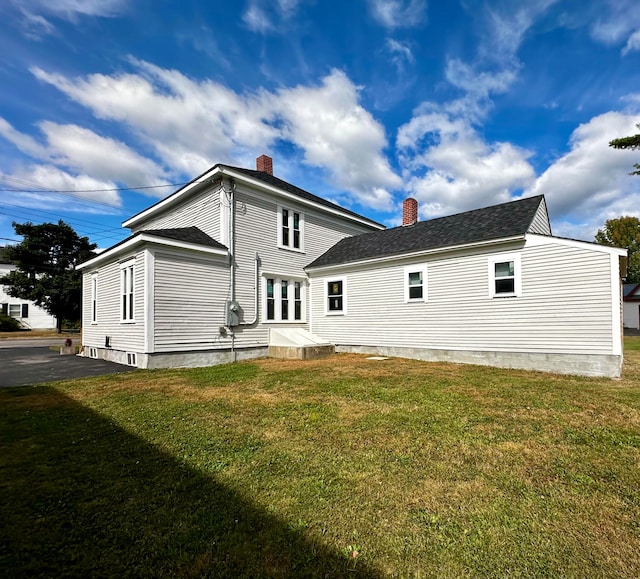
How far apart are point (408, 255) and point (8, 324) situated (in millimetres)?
40650

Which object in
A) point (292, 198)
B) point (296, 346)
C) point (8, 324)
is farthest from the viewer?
point (8, 324)

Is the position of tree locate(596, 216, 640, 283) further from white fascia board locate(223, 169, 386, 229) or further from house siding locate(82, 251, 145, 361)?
house siding locate(82, 251, 145, 361)

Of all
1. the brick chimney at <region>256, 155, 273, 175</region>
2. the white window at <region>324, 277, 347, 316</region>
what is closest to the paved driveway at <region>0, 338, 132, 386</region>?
the white window at <region>324, 277, 347, 316</region>

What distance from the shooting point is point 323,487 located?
323 cm

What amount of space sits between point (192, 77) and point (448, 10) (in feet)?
30.6

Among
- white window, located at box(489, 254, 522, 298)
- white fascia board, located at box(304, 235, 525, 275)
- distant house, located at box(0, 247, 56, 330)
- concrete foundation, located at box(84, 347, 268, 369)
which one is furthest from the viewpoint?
distant house, located at box(0, 247, 56, 330)

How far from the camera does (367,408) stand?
19.1 feet

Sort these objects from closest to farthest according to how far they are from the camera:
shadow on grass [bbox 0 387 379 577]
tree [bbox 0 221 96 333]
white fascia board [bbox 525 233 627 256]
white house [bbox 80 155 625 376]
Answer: shadow on grass [bbox 0 387 379 577] → white fascia board [bbox 525 233 627 256] → white house [bbox 80 155 625 376] → tree [bbox 0 221 96 333]

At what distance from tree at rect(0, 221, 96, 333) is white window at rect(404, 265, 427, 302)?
30.7m

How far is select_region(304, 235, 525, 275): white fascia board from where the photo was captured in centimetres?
1015

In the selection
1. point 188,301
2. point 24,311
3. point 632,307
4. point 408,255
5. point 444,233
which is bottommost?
point 632,307

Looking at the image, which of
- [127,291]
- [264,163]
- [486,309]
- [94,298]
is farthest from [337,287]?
[94,298]

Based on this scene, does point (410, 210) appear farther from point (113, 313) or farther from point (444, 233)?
point (113, 313)

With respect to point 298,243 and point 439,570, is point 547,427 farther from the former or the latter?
point 298,243
